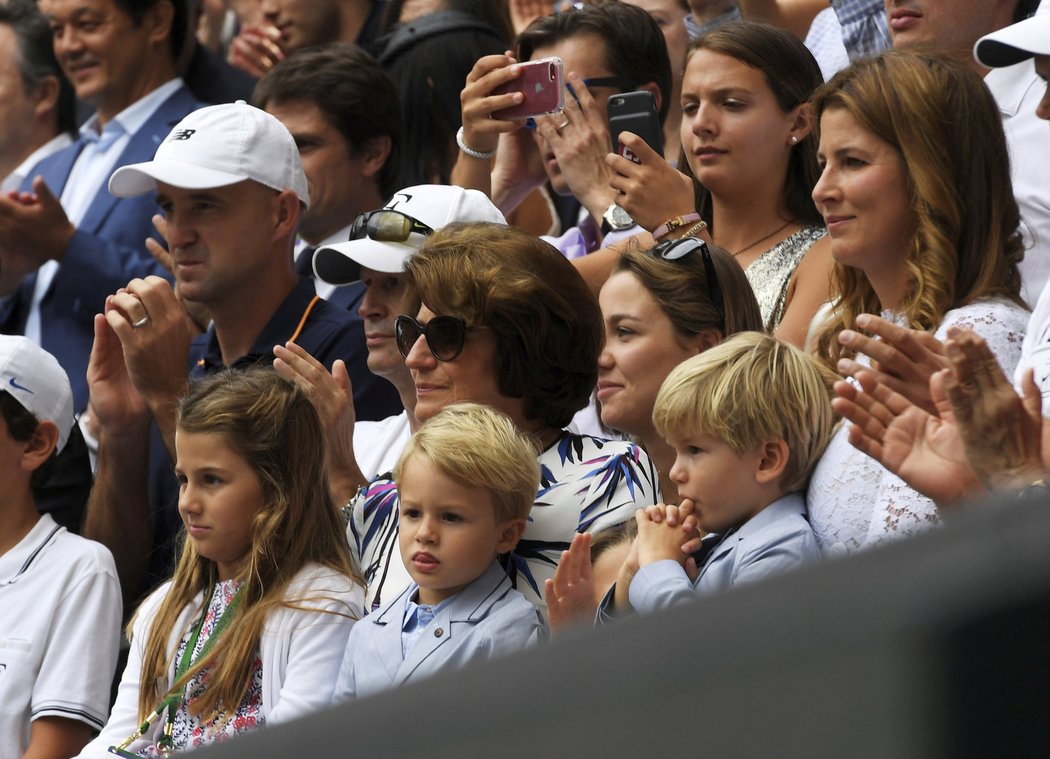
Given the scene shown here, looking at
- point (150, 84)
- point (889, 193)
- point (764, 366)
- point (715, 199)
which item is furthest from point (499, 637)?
point (150, 84)

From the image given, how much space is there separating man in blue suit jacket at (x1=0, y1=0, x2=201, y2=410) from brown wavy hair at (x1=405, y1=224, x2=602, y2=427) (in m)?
2.17

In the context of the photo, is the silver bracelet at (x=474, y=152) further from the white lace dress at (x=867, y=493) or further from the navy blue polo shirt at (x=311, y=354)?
the white lace dress at (x=867, y=493)

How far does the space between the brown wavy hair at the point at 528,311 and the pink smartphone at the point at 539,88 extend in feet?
4.08

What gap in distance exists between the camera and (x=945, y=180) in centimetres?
289

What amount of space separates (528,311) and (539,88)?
1427 millimetres

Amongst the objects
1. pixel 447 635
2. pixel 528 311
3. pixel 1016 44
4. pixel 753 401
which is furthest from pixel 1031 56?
pixel 447 635

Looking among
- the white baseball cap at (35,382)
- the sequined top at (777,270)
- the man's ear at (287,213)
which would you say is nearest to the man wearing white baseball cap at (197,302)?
the man's ear at (287,213)

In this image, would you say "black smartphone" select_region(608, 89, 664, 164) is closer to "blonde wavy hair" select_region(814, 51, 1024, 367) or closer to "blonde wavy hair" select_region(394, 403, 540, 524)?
"blonde wavy hair" select_region(814, 51, 1024, 367)

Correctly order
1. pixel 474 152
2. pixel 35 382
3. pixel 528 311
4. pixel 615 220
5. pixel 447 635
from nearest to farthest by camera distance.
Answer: pixel 447 635 < pixel 528 311 < pixel 35 382 < pixel 615 220 < pixel 474 152

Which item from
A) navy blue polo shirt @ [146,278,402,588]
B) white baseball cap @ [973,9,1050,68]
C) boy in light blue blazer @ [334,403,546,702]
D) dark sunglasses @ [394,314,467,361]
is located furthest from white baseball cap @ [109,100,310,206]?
white baseball cap @ [973,9,1050,68]

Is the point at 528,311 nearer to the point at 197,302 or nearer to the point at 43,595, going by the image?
the point at 43,595

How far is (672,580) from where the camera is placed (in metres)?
2.44

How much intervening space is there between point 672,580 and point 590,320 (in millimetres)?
794

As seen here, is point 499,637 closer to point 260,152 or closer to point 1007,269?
point 1007,269
